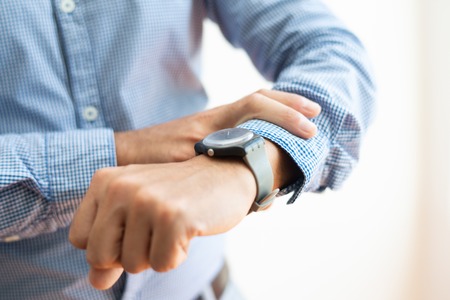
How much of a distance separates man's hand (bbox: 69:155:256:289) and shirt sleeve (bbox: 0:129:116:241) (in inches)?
6.5

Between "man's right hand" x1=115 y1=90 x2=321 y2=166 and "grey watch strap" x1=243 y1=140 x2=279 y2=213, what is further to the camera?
"man's right hand" x1=115 y1=90 x2=321 y2=166

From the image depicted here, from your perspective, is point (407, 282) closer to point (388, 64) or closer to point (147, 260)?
point (388, 64)

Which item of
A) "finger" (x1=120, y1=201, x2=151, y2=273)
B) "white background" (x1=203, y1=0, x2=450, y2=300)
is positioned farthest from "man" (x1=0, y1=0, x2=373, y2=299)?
"white background" (x1=203, y1=0, x2=450, y2=300)

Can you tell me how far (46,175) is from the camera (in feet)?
2.31

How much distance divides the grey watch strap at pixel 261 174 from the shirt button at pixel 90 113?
388 mm

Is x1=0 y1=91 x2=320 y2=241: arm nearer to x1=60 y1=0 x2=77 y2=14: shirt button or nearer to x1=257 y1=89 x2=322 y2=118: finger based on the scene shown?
x1=257 y1=89 x2=322 y2=118: finger

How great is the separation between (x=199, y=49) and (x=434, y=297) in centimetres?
105

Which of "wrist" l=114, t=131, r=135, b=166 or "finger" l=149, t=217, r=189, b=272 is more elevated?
"finger" l=149, t=217, r=189, b=272

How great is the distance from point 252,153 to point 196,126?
18cm

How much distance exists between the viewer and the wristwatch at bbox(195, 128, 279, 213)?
0.58 metres

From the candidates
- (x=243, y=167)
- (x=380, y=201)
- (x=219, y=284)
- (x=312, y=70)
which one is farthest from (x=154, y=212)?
(x=380, y=201)

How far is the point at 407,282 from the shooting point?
64.1 inches

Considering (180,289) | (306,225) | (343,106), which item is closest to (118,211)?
(343,106)

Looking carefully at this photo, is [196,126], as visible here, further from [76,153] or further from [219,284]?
[219,284]
